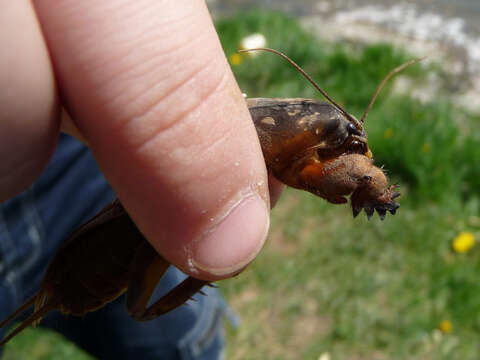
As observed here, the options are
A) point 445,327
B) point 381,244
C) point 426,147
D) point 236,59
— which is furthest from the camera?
Result: point 236,59

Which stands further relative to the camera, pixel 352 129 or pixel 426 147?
pixel 426 147

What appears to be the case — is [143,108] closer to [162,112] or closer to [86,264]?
[162,112]

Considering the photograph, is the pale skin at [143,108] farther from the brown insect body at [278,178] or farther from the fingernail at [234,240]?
the brown insect body at [278,178]

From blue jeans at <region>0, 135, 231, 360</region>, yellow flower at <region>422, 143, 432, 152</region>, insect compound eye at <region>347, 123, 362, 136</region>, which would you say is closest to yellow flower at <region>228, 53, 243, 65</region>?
yellow flower at <region>422, 143, 432, 152</region>

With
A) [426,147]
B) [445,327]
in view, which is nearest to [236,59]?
[426,147]

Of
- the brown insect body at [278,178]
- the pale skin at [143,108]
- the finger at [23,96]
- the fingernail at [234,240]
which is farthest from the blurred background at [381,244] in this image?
the finger at [23,96]

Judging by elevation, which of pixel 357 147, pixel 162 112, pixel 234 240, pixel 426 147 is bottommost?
pixel 426 147

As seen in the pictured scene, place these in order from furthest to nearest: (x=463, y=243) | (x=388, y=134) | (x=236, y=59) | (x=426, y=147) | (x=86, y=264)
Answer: (x=236, y=59) → (x=388, y=134) → (x=426, y=147) → (x=463, y=243) → (x=86, y=264)

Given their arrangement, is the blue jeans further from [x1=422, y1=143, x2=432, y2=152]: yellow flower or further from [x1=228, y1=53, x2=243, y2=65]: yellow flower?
[x1=228, y1=53, x2=243, y2=65]: yellow flower
